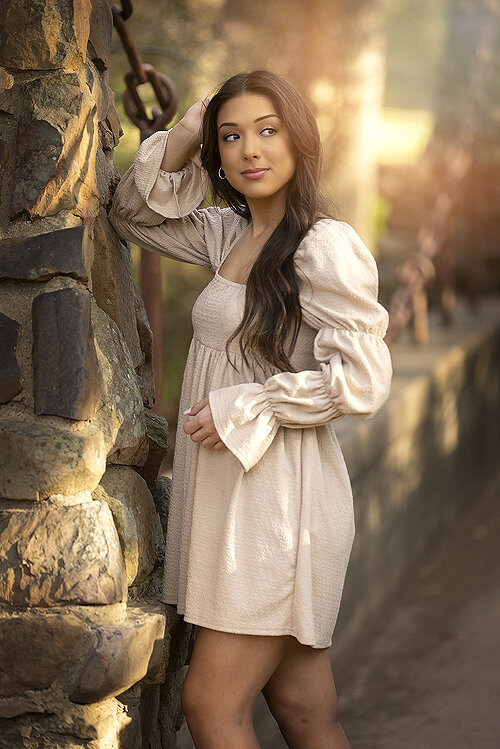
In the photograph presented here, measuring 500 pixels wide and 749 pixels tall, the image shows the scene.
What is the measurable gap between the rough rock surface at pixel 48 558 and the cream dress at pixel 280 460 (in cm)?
25

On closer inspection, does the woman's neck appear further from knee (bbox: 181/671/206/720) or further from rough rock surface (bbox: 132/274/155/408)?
knee (bbox: 181/671/206/720)

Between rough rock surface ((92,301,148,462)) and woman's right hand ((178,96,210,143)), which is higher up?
woman's right hand ((178,96,210,143))

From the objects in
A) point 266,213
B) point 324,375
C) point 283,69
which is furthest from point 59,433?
point 283,69

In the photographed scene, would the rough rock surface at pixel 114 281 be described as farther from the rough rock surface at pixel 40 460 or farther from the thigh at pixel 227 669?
the thigh at pixel 227 669

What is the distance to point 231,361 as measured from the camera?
7.23ft

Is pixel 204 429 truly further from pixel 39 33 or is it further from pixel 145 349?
pixel 39 33

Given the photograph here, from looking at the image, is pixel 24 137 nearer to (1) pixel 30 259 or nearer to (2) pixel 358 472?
(1) pixel 30 259

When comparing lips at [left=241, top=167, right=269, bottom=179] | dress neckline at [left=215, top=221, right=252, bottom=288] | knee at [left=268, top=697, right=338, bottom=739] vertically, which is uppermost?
lips at [left=241, top=167, right=269, bottom=179]

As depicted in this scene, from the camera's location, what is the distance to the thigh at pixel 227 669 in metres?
2.14

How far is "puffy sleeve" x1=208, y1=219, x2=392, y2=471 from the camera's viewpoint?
6.88ft

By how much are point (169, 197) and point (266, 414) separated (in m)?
0.55

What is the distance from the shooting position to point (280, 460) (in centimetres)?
216

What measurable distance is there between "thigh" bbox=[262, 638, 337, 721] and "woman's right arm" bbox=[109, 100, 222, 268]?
869 millimetres

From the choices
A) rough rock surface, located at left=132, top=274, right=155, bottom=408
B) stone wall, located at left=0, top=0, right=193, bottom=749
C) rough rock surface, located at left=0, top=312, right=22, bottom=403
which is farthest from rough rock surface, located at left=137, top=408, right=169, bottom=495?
rough rock surface, located at left=0, top=312, right=22, bottom=403
